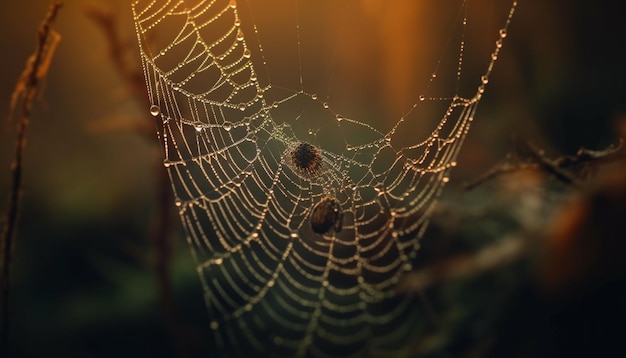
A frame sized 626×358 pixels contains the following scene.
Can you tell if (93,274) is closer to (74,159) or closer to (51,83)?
(74,159)

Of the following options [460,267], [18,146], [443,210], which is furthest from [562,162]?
[18,146]

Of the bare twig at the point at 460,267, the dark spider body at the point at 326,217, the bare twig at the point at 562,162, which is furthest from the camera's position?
the bare twig at the point at 460,267

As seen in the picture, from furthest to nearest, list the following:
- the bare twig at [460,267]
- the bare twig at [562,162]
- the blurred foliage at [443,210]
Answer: the bare twig at [460,267]
the blurred foliage at [443,210]
the bare twig at [562,162]

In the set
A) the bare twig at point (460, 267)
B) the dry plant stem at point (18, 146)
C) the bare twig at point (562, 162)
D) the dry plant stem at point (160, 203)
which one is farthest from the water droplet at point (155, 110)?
the bare twig at point (460, 267)

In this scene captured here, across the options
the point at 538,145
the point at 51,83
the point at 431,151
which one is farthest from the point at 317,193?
the point at 51,83

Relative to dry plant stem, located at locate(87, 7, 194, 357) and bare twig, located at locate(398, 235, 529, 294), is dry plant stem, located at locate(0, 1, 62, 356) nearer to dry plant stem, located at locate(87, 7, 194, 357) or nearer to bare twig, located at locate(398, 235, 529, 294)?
dry plant stem, located at locate(87, 7, 194, 357)

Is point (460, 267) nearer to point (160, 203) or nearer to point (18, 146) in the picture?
point (160, 203)

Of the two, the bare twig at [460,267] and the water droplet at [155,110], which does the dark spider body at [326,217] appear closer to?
the water droplet at [155,110]
